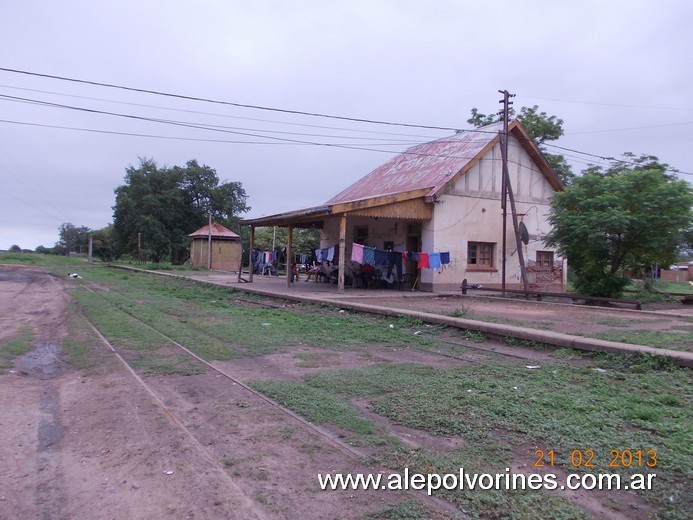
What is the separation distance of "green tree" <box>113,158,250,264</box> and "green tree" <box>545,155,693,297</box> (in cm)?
3821

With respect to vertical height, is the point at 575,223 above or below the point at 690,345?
above

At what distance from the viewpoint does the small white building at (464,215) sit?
71.5ft

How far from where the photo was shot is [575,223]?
18672 millimetres

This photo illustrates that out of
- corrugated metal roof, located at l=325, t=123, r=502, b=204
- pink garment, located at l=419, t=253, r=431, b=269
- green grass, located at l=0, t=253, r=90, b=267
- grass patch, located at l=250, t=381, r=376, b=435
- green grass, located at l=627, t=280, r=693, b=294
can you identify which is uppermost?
corrugated metal roof, located at l=325, t=123, r=502, b=204

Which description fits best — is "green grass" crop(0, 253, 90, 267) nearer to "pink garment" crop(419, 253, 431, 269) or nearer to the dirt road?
"pink garment" crop(419, 253, 431, 269)

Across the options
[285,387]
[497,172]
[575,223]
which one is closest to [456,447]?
[285,387]

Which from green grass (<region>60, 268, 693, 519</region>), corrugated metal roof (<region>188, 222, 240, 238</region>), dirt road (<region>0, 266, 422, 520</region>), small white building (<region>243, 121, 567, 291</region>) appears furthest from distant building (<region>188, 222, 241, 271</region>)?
dirt road (<region>0, 266, 422, 520</region>)

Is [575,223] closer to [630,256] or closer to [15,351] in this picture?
[630,256]

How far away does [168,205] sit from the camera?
4966 cm

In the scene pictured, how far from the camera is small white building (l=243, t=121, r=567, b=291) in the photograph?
2178 cm

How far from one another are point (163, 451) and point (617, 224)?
1673cm

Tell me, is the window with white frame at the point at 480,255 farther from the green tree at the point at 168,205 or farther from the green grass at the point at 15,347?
the green tree at the point at 168,205

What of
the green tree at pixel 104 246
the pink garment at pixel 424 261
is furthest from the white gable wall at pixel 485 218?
the green tree at pixel 104 246

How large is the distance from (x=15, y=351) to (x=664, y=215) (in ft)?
60.9
